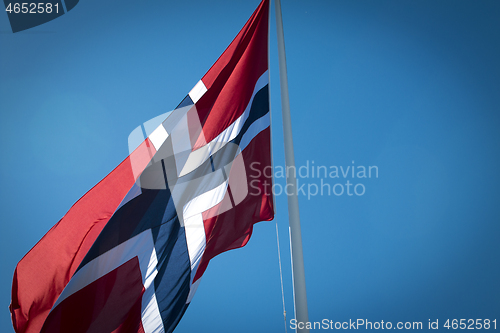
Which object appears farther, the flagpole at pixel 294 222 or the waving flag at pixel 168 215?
the flagpole at pixel 294 222

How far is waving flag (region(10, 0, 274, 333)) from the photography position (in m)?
3.65

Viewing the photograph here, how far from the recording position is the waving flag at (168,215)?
3.65 meters

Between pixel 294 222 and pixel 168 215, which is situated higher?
pixel 168 215

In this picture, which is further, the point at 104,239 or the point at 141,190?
the point at 141,190

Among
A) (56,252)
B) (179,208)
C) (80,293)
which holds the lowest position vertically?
(80,293)

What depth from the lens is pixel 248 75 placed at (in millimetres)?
4375

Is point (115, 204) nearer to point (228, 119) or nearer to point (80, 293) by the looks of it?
point (80, 293)

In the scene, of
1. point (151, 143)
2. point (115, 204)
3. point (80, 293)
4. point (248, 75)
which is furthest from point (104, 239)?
point (248, 75)

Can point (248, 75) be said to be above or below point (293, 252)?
above

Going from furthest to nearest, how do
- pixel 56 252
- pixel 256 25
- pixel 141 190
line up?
1. pixel 256 25
2. pixel 56 252
3. pixel 141 190

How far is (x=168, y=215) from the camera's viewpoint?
3.94m

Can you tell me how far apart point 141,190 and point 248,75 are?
1.83 m

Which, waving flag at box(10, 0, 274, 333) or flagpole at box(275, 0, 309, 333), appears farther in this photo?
flagpole at box(275, 0, 309, 333)

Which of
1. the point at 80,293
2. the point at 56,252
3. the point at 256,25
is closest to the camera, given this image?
the point at 80,293
